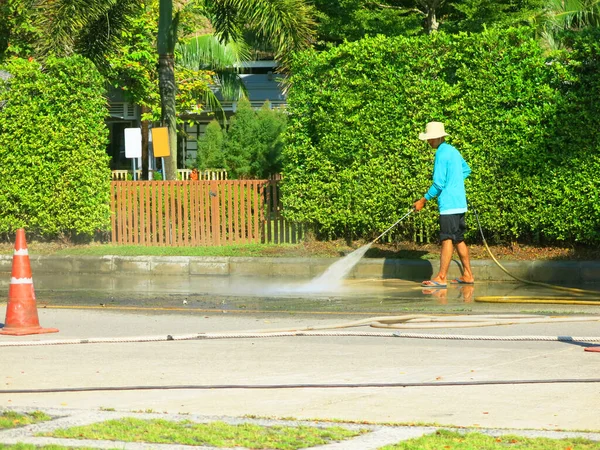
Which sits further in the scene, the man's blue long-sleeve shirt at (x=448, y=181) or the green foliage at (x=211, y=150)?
the green foliage at (x=211, y=150)

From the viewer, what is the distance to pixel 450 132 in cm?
1573

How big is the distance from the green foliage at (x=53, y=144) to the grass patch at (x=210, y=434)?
42.0ft

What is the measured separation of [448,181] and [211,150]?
21.4 meters

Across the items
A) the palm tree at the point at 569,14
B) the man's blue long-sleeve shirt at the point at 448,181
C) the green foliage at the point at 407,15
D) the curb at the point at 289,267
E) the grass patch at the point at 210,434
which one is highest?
the palm tree at the point at 569,14

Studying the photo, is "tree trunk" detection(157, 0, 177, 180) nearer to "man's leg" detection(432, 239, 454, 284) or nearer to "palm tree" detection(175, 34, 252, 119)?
"man's leg" detection(432, 239, 454, 284)

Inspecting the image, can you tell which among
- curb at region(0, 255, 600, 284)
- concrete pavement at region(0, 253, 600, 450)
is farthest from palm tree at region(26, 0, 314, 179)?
concrete pavement at region(0, 253, 600, 450)

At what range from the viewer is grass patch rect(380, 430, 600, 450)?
510 cm

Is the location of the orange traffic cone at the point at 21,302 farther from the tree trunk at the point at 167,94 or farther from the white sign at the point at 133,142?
the white sign at the point at 133,142

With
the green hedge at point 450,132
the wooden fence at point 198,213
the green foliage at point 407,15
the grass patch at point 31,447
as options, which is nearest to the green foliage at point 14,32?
the green foliage at point 407,15

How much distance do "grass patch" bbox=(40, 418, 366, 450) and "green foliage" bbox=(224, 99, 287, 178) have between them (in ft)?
83.9

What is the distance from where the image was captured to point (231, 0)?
19922mm

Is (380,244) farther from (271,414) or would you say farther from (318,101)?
(271,414)

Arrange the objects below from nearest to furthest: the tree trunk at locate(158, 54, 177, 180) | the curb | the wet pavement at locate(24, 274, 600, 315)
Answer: the wet pavement at locate(24, 274, 600, 315) → the curb → the tree trunk at locate(158, 54, 177, 180)

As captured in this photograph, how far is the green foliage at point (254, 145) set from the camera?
31.8 metres
